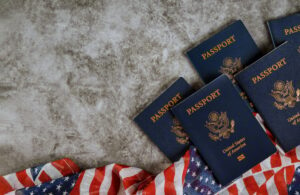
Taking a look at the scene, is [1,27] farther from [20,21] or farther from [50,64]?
[50,64]

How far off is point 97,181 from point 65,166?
160 millimetres

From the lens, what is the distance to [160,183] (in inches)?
50.1

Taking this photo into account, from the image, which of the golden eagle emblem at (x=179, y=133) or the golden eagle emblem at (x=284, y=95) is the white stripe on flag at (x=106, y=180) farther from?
the golden eagle emblem at (x=284, y=95)

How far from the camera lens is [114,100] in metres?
1.30

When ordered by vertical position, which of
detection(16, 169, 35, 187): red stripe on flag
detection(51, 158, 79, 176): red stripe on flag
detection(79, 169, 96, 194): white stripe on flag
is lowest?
detection(79, 169, 96, 194): white stripe on flag

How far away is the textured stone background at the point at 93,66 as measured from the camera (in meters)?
1.22

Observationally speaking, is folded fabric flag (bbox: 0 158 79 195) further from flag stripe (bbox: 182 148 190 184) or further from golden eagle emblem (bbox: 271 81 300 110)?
golden eagle emblem (bbox: 271 81 300 110)

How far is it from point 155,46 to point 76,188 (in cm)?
71

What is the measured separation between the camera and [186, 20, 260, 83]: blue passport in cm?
127

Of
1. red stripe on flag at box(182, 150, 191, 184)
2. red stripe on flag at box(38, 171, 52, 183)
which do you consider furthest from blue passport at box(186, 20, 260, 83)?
red stripe on flag at box(38, 171, 52, 183)

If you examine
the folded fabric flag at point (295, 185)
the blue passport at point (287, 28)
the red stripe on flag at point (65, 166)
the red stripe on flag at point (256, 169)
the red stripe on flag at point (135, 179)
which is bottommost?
the folded fabric flag at point (295, 185)

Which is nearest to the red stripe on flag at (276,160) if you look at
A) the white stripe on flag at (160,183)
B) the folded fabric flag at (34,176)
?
the white stripe on flag at (160,183)

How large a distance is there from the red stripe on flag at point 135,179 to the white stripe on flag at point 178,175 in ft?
0.49

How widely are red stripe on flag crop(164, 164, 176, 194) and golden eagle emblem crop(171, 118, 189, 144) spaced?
119 mm
